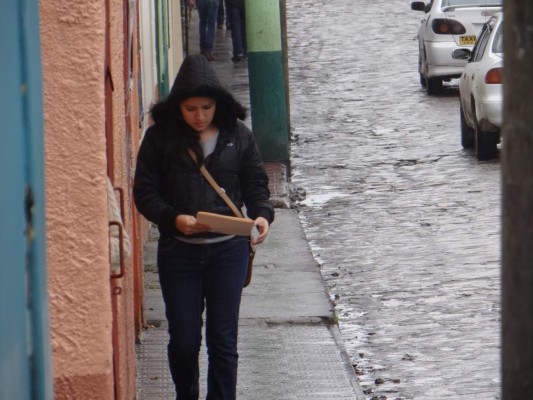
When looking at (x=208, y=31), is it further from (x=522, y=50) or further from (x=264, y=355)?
(x=522, y=50)

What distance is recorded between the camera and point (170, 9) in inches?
659

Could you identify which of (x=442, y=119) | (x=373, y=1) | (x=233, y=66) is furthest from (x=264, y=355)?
(x=373, y=1)

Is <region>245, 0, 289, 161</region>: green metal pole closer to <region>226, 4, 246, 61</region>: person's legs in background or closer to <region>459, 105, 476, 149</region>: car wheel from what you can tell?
<region>459, 105, 476, 149</region>: car wheel

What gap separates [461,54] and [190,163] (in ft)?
46.1

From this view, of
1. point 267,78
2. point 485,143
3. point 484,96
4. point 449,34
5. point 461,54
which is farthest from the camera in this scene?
point 449,34

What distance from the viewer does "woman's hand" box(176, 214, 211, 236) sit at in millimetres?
6246

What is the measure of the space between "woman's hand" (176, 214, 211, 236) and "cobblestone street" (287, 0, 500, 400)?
2090 mm

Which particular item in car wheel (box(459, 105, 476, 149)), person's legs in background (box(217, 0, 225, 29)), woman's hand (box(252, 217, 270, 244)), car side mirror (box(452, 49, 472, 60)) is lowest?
car wheel (box(459, 105, 476, 149))

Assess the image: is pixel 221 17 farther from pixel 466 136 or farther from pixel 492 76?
pixel 492 76

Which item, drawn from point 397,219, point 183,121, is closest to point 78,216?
point 183,121

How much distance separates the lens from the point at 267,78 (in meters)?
16.8

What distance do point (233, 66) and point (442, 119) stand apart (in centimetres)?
580

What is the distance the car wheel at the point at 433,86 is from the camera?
21.9 meters

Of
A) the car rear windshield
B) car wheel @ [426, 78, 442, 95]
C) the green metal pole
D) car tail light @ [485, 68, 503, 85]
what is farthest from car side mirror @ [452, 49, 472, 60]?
the green metal pole
